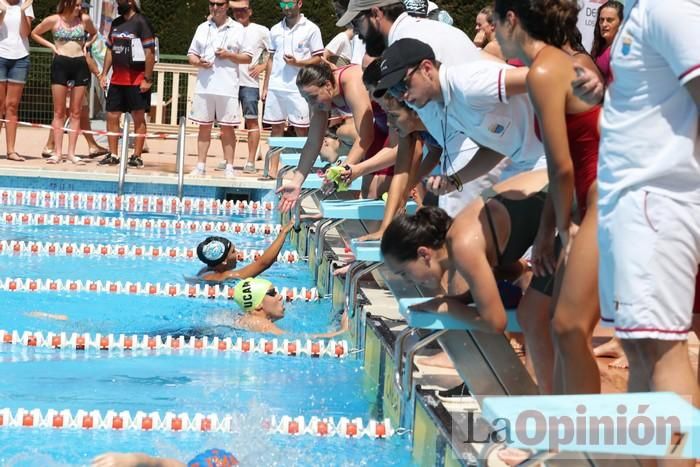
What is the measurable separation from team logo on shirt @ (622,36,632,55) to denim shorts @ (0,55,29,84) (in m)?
9.84

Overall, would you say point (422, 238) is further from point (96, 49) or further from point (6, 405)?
point (96, 49)

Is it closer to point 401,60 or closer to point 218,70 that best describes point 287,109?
point 218,70

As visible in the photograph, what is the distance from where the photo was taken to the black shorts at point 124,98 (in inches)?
470

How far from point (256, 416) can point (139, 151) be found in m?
7.65

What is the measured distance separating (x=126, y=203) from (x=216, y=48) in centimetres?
180

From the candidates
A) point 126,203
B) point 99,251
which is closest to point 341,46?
point 126,203

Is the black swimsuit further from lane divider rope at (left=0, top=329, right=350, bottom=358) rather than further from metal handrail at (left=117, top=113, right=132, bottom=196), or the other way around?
metal handrail at (left=117, top=113, right=132, bottom=196)

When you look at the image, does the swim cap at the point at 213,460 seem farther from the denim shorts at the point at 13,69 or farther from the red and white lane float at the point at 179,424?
the denim shorts at the point at 13,69

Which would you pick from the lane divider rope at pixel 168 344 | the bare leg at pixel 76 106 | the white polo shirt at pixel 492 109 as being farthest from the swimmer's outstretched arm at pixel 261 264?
the bare leg at pixel 76 106

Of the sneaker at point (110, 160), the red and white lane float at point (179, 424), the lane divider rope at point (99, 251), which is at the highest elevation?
the red and white lane float at point (179, 424)

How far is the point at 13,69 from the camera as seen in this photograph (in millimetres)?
11891

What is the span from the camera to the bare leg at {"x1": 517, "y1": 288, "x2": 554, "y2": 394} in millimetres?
3904

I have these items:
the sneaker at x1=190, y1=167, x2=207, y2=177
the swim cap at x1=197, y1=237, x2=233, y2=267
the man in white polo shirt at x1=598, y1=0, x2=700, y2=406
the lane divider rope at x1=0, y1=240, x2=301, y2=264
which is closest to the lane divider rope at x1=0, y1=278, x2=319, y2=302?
the swim cap at x1=197, y1=237, x2=233, y2=267

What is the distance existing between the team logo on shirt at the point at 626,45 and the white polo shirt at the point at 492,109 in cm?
122
